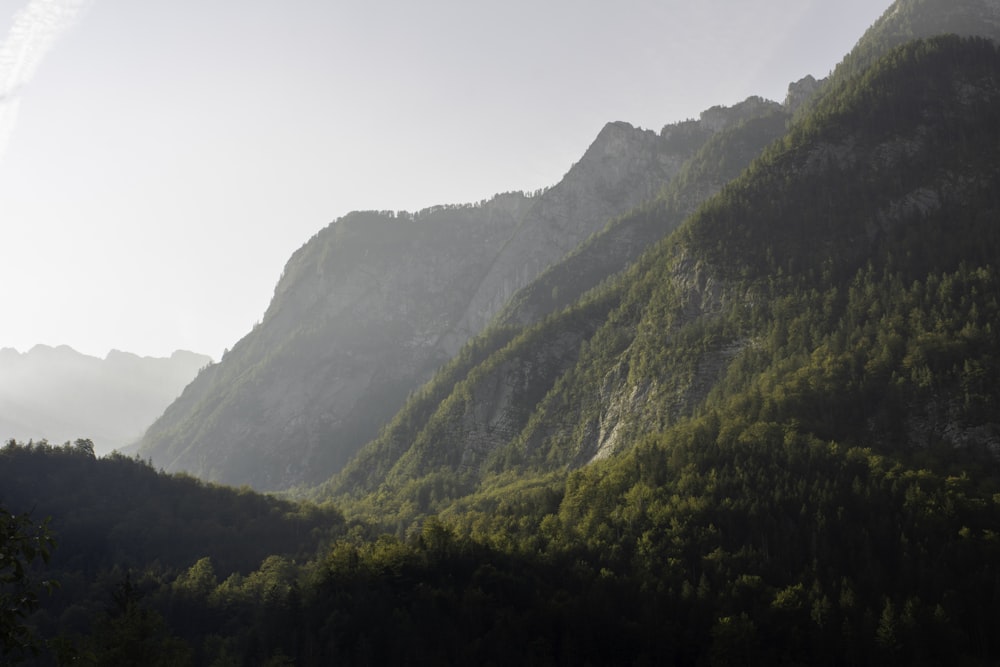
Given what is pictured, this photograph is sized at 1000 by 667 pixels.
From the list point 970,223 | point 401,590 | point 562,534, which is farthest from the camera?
point 970,223

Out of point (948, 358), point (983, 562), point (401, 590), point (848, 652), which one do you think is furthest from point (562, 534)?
point (948, 358)

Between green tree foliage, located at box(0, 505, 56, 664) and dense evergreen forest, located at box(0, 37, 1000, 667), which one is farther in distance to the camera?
dense evergreen forest, located at box(0, 37, 1000, 667)

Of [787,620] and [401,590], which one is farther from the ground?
[401,590]

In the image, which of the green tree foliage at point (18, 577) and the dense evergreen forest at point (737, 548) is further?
the dense evergreen forest at point (737, 548)

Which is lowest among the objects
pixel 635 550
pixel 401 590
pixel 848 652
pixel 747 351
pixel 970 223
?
pixel 848 652

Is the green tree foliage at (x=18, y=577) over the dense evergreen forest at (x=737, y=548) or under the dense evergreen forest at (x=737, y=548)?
over

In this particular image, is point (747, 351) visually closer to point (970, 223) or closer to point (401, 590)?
point (970, 223)

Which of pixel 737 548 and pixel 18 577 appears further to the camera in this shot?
pixel 737 548

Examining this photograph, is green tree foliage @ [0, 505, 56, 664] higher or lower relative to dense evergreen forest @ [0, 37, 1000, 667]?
higher

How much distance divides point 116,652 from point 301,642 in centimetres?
8006

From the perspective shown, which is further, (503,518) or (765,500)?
(503,518)

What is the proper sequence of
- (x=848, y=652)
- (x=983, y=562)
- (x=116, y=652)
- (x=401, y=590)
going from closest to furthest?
(x=116, y=652) < (x=848, y=652) < (x=983, y=562) < (x=401, y=590)

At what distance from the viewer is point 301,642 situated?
12338 cm

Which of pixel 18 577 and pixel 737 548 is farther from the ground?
pixel 18 577
